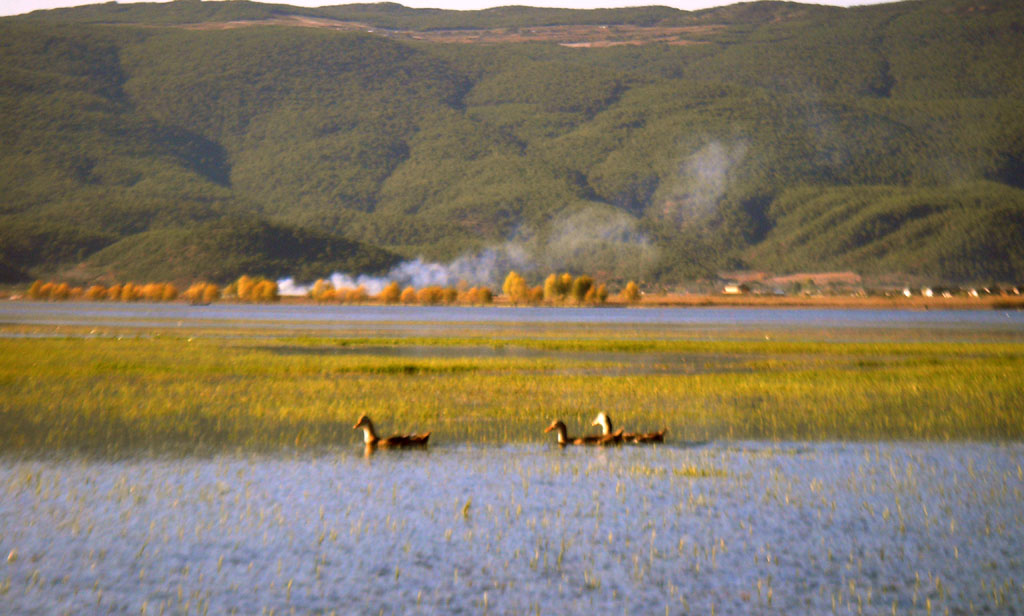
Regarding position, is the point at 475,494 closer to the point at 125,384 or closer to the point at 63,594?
the point at 63,594

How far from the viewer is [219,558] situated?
51.8 feet

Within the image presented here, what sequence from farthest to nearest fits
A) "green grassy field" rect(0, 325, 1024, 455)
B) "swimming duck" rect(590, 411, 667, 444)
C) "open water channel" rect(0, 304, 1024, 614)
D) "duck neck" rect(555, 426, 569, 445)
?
"green grassy field" rect(0, 325, 1024, 455)
"swimming duck" rect(590, 411, 667, 444)
"duck neck" rect(555, 426, 569, 445)
"open water channel" rect(0, 304, 1024, 614)

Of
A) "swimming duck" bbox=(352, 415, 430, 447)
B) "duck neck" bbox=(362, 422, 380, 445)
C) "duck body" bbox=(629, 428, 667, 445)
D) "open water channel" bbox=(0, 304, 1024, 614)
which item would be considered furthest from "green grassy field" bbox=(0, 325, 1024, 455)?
"open water channel" bbox=(0, 304, 1024, 614)

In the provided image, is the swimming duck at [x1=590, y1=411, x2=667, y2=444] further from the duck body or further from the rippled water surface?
the rippled water surface

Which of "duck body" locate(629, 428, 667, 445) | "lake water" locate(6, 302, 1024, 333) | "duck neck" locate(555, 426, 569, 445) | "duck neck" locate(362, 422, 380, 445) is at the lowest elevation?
"lake water" locate(6, 302, 1024, 333)

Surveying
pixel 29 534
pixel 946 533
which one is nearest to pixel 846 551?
pixel 946 533

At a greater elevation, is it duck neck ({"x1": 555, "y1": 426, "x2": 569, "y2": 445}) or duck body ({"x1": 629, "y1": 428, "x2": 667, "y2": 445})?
duck neck ({"x1": 555, "y1": 426, "x2": 569, "y2": 445})

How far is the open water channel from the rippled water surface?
48mm

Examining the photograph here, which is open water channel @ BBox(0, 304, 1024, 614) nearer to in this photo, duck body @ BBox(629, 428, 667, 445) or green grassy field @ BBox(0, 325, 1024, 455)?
duck body @ BBox(629, 428, 667, 445)

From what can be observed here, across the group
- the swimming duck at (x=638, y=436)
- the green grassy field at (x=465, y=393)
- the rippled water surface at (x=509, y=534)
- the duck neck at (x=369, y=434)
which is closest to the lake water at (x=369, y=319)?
the green grassy field at (x=465, y=393)

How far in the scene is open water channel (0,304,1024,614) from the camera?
46.8 ft

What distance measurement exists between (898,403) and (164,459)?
24.2 m

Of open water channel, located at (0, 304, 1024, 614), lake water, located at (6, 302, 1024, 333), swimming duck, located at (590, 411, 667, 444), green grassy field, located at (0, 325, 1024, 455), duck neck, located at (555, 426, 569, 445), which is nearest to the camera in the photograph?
open water channel, located at (0, 304, 1024, 614)

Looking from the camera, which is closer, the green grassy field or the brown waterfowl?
the brown waterfowl
